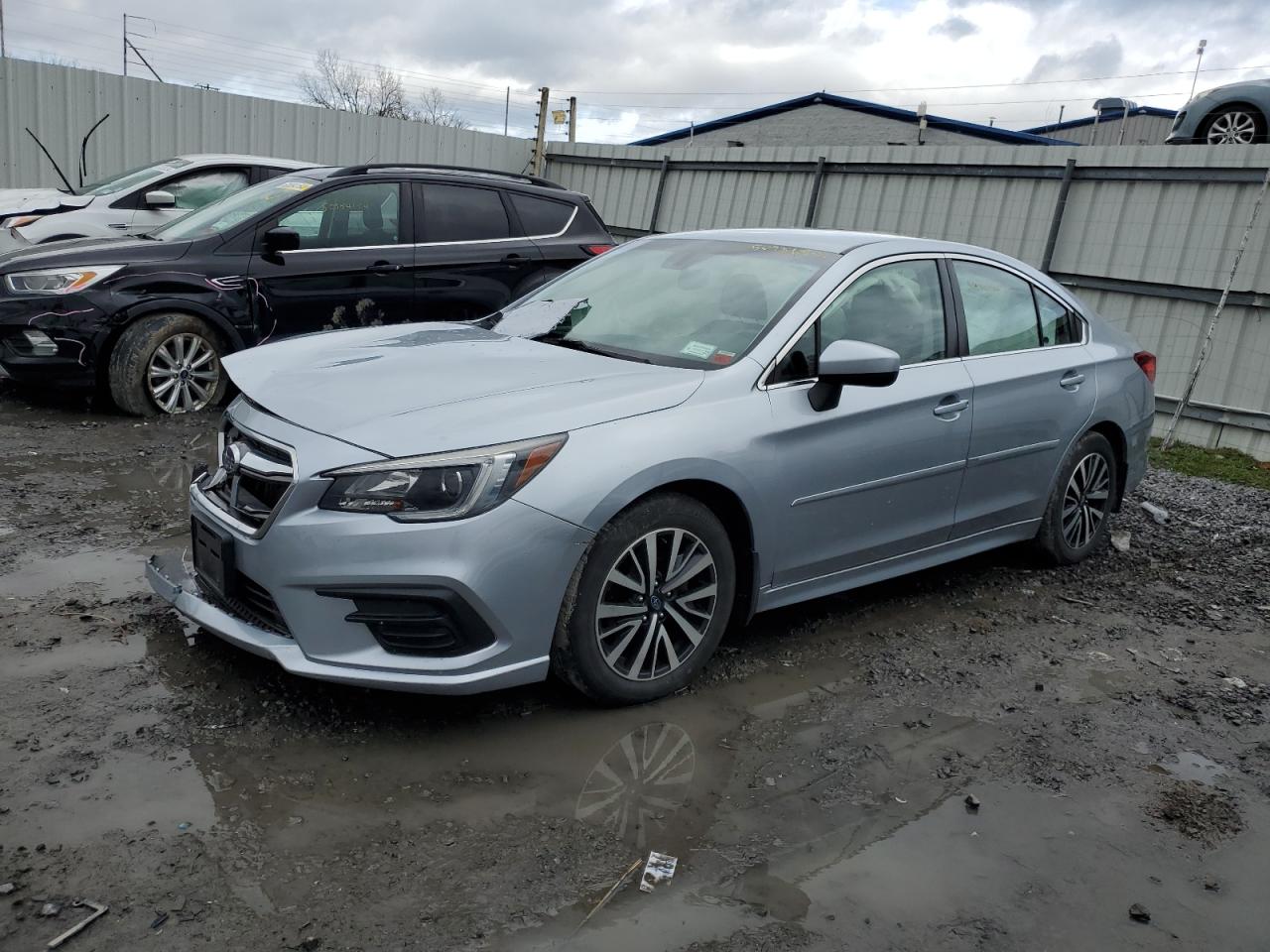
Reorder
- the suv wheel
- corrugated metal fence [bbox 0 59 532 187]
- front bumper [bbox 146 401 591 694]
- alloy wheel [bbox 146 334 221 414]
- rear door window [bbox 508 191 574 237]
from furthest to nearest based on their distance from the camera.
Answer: corrugated metal fence [bbox 0 59 532 187]
rear door window [bbox 508 191 574 237]
alloy wheel [bbox 146 334 221 414]
the suv wheel
front bumper [bbox 146 401 591 694]

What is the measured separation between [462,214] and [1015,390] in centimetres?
469

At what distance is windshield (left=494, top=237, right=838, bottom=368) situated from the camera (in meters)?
4.16

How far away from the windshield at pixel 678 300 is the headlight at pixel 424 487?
106cm

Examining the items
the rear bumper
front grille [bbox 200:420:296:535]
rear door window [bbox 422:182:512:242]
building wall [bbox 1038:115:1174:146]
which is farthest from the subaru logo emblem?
building wall [bbox 1038:115:1174:146]

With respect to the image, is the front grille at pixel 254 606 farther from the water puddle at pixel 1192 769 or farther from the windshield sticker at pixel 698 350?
the water puddle at pixel 1192 769

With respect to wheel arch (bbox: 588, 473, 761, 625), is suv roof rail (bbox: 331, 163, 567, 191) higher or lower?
higher

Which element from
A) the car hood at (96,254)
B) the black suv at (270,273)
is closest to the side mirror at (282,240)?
the black suv at (270,273)

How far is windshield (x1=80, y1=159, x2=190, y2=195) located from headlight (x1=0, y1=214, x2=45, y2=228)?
759 mm

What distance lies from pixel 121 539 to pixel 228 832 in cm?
259

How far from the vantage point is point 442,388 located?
361 cm

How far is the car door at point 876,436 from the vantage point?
4012 millimetres

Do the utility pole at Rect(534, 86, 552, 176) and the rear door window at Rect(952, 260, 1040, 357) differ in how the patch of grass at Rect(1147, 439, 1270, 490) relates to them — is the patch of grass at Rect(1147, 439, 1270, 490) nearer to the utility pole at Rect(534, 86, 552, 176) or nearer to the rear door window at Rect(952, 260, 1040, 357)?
the rear door window at Rect(952, 260, 1040, 357)

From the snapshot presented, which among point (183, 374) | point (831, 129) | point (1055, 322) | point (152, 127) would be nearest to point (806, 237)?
point (1055, 322)

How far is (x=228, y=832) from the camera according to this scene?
2854 mm
